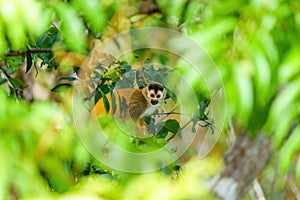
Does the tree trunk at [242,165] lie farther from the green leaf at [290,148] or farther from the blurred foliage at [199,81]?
the green leaf at [290,148]

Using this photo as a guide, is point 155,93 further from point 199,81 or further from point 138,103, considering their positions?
point 199,81

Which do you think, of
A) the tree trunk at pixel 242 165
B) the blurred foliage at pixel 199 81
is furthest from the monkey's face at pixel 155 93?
the tree trunk at pixel 242 165

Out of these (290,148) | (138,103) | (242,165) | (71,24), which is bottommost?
(290,148)

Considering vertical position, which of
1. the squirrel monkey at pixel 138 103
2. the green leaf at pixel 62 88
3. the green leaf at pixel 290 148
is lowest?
the green leaf at pixel 290 148

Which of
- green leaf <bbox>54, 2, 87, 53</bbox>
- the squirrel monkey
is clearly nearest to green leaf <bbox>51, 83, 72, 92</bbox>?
the squirrel monkey

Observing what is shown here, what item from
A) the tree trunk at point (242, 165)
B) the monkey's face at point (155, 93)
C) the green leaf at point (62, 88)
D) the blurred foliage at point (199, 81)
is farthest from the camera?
the tree trunk at point (242, 165)

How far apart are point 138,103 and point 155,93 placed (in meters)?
0.04

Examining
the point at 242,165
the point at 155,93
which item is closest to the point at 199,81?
the point at 155,93

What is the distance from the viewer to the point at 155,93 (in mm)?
1183

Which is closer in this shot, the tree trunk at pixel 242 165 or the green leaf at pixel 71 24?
the green leaf at pixel 71 24

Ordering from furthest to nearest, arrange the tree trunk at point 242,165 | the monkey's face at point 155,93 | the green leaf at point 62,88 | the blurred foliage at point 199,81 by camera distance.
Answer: the tree trunk at point 242,165 → the green leaf at point 62,88 → the monkey's face at point 155,93 → the blurred foliage at point 199,81

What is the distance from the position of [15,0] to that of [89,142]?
32 centimetres

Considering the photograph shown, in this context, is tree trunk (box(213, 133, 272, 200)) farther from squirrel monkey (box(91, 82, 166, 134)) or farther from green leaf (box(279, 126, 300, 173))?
green leaf (box(279, 126, 300, 173))

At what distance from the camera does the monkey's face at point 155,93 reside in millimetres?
1151
